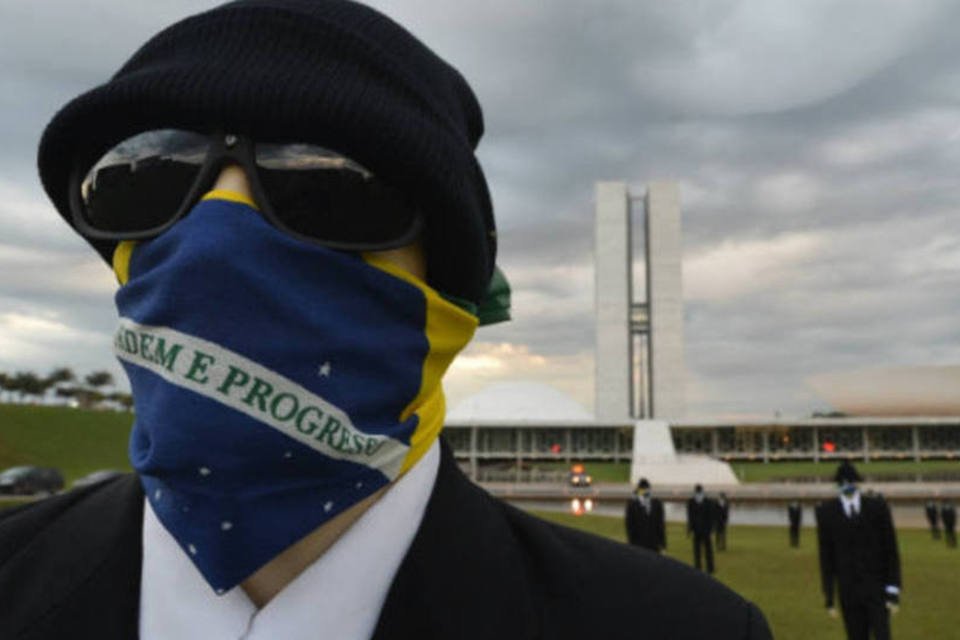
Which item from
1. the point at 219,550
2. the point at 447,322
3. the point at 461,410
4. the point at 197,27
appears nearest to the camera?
the point at 219,550

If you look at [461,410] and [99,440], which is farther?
[461,410]

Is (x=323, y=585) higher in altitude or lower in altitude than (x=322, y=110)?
lower

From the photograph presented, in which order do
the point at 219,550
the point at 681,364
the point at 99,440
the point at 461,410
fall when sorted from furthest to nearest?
the point at 461,410 < the point at 681,364 < the point at 99,440 < the point at 219,550

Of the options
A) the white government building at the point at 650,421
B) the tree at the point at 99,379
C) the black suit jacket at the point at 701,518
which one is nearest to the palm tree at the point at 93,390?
the tree at the point at 99,379

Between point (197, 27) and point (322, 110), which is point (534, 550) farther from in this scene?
point (197, 27)

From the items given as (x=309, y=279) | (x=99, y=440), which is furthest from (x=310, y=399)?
(x=99, y=440)

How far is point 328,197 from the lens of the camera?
3.81 feet

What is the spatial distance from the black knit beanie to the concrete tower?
209 ft

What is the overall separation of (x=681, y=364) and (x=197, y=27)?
2555 inches

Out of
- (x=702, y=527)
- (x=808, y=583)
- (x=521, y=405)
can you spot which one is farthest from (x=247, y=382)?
(x=521, y=405)

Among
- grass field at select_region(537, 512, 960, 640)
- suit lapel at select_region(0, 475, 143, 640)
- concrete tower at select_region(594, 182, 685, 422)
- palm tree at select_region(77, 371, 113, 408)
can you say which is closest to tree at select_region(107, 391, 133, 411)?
palm tree at select_region(77, 371, 113, 408)

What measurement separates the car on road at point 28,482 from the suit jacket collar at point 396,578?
2883 cm

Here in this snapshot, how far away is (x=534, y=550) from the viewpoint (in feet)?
4.52

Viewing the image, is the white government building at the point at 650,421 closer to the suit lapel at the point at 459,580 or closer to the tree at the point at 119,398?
the tree at the point at 119,398
